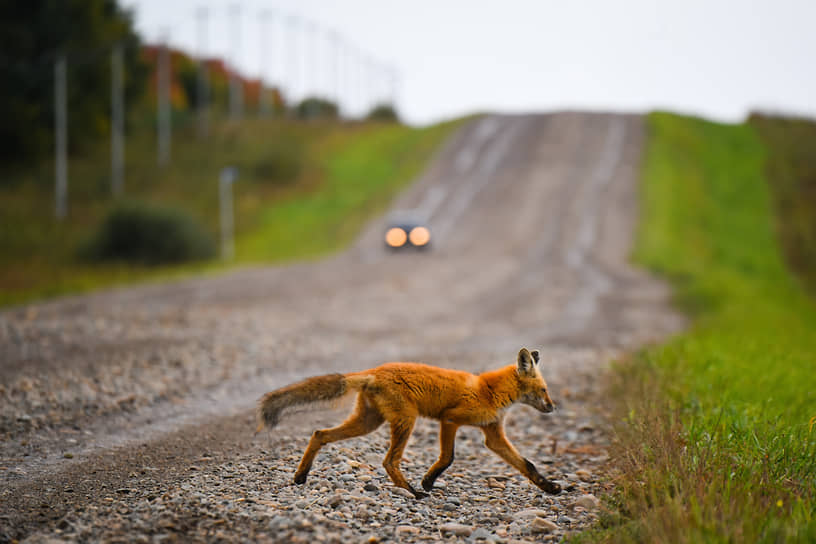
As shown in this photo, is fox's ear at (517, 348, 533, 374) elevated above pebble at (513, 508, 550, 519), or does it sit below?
above

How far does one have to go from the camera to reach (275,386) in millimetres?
8750

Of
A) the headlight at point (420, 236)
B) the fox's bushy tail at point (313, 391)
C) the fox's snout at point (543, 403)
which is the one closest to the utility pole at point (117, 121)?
the headlight at point (420, 236)

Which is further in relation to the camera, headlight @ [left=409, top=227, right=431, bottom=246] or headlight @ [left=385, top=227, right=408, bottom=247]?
headlight @ [left=385, top=227, right=408, bottom=247]

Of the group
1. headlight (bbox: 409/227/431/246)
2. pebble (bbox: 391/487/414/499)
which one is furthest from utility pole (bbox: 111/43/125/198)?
pebble (bbox: 391/487/414/499)

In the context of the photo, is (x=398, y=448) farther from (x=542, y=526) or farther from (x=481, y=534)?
(x=542, y=526)

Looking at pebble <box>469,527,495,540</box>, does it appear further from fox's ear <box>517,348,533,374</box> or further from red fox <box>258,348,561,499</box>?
fox's ear <box>517,348,533,374</box>

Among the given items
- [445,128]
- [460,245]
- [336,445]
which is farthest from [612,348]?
[445,128]

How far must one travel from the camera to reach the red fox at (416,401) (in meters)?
4.82

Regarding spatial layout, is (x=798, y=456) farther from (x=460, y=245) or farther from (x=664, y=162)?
(x=664, y=162)

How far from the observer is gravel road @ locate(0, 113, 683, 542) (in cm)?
455

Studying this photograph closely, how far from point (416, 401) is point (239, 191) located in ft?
130

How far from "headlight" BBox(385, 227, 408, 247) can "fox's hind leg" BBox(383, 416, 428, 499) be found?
26.8 meters

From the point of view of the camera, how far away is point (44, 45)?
38469 mm

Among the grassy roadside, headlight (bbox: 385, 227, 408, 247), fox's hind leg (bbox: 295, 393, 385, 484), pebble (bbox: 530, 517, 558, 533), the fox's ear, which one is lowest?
pebble (bbox: 530, 517, 558, 533)
